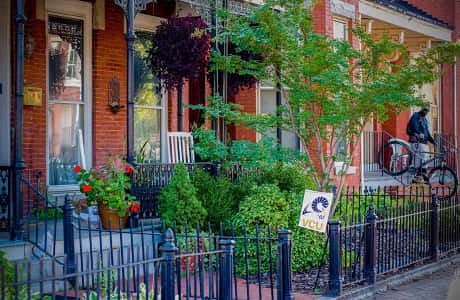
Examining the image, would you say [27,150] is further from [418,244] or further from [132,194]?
[418,244]

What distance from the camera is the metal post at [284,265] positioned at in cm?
755

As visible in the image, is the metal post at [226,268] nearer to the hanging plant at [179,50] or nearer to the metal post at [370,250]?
the metal post at [370,250]

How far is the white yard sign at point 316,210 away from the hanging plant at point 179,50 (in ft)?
11.7

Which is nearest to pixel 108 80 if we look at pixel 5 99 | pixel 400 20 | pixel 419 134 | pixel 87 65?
pixel 87 65

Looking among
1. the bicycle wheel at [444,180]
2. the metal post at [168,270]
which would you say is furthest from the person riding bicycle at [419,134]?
the metal post at [168,270]

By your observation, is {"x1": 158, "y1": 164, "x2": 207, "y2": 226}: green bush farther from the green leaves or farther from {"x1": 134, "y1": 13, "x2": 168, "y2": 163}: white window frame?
{"x1": 134, "y1": 13, "x2": 168, "y2": 163}: white window frame

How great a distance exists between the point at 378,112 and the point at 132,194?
11.7 feet

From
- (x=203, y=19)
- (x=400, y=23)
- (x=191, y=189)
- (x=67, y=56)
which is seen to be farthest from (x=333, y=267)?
(x=400, y=23)

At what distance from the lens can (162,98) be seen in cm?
1377

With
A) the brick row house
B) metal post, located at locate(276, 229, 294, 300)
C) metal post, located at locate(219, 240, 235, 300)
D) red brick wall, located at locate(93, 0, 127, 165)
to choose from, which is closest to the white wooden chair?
the brick row house

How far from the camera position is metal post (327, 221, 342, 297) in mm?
8516

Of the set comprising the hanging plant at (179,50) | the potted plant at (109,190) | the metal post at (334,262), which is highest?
the hanging plant at (179,50)

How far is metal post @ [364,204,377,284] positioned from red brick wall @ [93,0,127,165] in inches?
192

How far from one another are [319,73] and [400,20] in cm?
925
